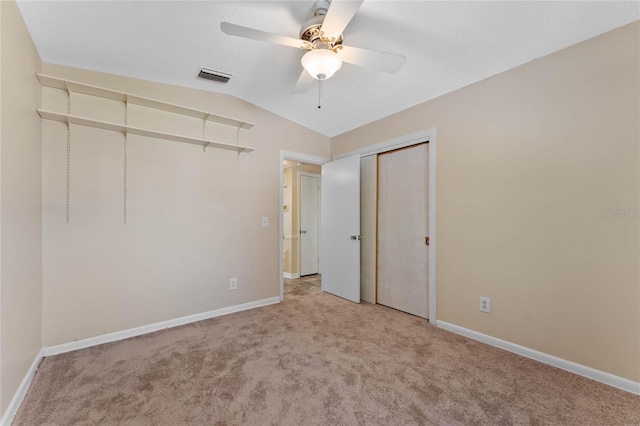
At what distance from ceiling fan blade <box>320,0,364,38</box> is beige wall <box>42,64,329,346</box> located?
1.90 m

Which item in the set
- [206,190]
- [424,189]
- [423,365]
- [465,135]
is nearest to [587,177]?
[465,135]

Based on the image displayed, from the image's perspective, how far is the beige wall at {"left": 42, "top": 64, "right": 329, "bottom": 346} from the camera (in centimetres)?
231

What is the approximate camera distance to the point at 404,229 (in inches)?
127

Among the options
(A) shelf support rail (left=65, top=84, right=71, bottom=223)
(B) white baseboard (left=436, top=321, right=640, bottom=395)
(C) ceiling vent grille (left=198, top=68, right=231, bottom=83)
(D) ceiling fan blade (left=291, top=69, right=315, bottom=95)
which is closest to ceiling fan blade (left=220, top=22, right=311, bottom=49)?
(D) ceiling fan blade (left=291, top=69, right=315, bottom=95)

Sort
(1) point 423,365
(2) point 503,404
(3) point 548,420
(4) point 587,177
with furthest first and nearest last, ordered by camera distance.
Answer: (1) point 423,365
(4) point 587,177
(2) point 503,404
(3) point 548,420

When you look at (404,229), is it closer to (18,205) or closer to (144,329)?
(144,329)

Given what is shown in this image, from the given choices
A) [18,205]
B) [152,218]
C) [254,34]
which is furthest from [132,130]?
[254,34]

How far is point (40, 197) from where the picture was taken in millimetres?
2186

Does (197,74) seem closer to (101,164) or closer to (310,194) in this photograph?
(101,164)

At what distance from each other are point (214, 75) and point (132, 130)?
0.93 metres

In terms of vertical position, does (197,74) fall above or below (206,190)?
above

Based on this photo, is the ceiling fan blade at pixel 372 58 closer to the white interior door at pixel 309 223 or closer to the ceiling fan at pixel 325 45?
the ceiling fan at pixel 325 45

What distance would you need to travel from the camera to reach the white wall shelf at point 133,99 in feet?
7.26

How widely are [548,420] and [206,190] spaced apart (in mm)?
3270
